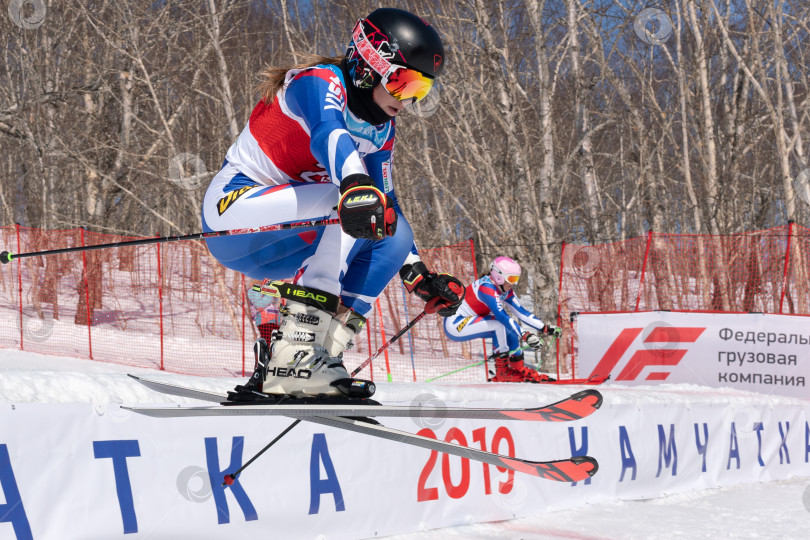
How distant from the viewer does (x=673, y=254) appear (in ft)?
44.1

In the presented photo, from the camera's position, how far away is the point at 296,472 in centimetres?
399

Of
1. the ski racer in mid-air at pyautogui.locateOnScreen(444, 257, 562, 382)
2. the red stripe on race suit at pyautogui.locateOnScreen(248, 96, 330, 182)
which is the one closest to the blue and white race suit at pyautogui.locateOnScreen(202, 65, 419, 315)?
the red stripe on race suit at pyautogui.locateOnScreen(248, 96, 330, 182)

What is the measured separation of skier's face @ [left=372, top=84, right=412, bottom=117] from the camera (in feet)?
8.93

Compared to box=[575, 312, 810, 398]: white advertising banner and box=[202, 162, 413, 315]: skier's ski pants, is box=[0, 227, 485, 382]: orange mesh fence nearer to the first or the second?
box=[575, 312, 810, 398]: white advertising banner

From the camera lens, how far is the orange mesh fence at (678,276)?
1202 cm

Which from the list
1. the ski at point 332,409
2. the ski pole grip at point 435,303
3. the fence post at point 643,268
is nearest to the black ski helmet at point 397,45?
the ski pole grip at point 435,303

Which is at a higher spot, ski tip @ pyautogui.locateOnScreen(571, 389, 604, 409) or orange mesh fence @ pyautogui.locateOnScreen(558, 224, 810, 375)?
orange mesh fence @ pyautogui.locateOnScreen(558, 224, 810, 375)

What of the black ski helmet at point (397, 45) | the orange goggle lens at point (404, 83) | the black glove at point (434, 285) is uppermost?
the black ski helmet at point (397, 45)

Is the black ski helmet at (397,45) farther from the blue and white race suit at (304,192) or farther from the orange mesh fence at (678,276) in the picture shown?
the orange mesh fence at (678,276)

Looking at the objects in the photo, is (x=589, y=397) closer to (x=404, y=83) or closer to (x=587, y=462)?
(x=587, y=462)

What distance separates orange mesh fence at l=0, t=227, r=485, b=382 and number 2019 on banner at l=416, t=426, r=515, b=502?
740cm

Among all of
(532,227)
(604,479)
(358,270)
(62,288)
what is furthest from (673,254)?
(358,270)

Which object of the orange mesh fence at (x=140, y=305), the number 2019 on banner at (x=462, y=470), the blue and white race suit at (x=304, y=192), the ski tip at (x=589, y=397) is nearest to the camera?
the blue and white race suit at (x=304, y=192)

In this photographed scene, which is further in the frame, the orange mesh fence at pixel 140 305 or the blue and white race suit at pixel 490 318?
the orange mesh fence at pixel 140 305
